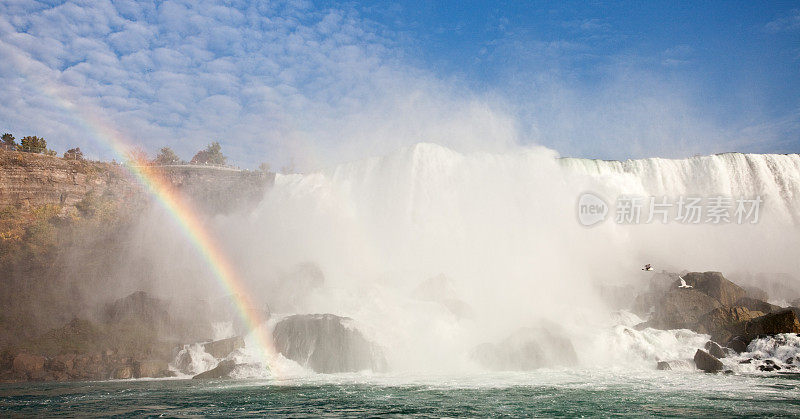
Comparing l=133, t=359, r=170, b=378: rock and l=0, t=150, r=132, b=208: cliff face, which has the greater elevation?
l=0, t=150, r=132, b=208: cliff face

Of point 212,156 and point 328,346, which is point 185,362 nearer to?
point 328,346

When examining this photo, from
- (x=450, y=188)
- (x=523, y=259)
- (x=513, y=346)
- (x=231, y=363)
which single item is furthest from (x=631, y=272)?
(x=231, y=363)

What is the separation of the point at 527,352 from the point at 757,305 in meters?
15.3

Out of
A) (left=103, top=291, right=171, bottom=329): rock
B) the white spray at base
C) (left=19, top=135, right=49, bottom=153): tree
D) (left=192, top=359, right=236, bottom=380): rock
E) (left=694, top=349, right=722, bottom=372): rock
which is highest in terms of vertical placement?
(left=19, top=135, right=49, bottom=153): tree

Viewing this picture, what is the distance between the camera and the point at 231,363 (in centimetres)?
2294

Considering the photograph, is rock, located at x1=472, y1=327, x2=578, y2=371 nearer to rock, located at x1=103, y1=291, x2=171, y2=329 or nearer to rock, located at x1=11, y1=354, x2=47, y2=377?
rock, located at x1=103, y1=291, x2=171, y2=329

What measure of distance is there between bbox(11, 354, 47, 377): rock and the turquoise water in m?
4.08

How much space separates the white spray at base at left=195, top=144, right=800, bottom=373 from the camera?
33125 millimetres

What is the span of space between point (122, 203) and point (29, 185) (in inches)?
296

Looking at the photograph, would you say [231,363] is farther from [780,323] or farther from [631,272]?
[631,272]

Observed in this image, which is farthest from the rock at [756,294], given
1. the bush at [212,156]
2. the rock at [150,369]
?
the bush at [212,156]

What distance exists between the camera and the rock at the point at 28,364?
2402cm

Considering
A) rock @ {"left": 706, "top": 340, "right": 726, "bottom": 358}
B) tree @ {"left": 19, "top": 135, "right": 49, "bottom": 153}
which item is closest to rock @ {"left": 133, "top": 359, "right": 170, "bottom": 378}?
rock @ {"left": 706, "top": 340, "right": 726, "bottom": 358}

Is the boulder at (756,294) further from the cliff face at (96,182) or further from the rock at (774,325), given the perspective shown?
the cliff face at (96,182)
